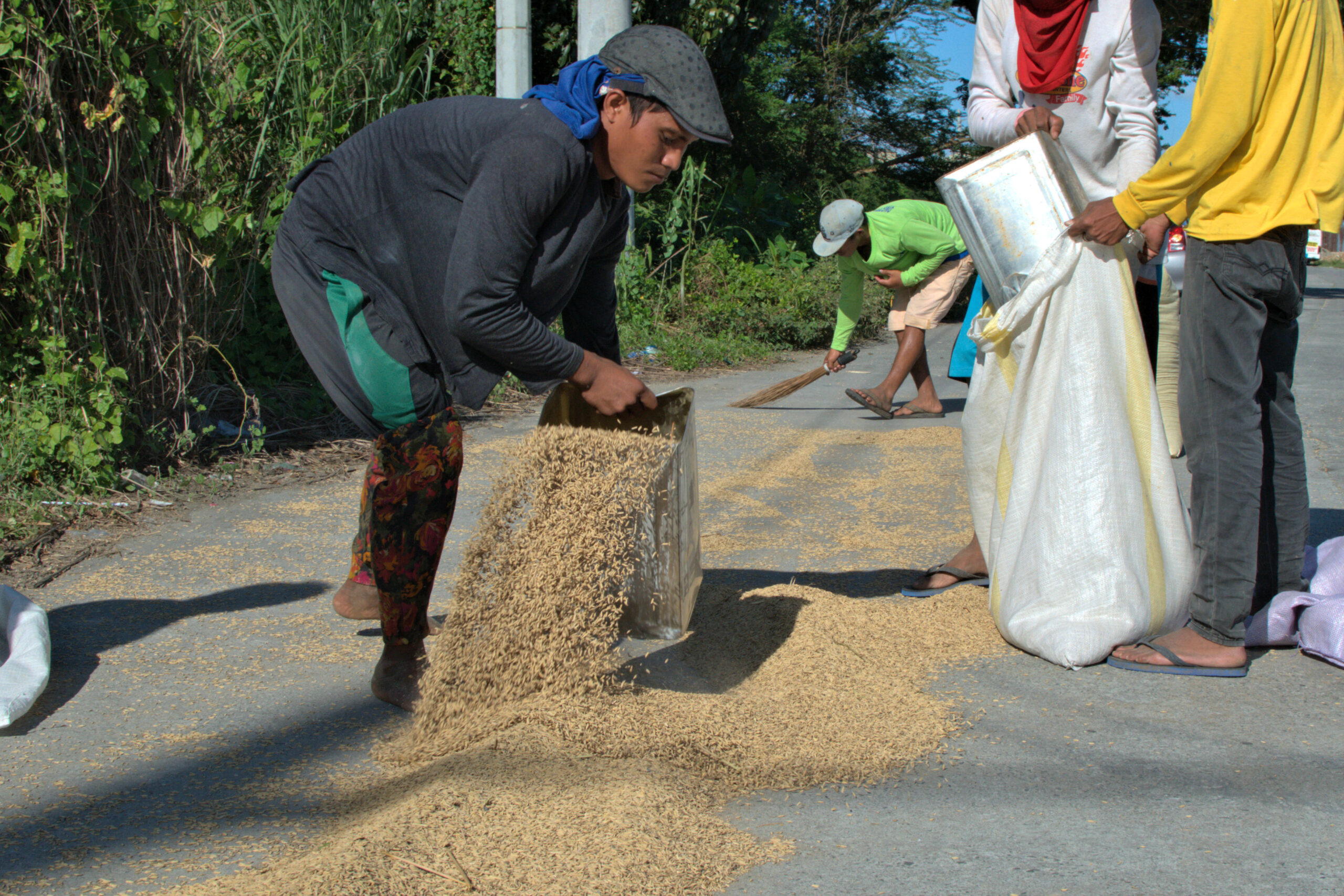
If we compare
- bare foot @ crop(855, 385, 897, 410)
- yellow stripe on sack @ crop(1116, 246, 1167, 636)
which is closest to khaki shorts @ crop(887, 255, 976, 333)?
bare foot @ crop(855, 385, 897, 410)

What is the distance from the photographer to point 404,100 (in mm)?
7375

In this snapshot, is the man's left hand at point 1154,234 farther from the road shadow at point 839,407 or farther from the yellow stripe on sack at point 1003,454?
the road shadow at point 839,407

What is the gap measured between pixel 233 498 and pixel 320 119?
2.35 meters

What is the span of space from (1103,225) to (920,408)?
4215 mm

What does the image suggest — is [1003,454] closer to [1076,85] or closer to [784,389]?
[1076,85]

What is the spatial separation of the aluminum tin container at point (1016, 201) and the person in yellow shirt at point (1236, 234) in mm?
91

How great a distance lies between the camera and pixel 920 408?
680 centimetres

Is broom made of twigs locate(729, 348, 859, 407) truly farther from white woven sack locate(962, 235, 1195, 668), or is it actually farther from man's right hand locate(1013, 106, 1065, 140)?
white woven sack locate(962, 235, 1195, 668)

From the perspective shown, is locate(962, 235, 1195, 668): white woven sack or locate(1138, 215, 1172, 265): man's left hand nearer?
locate(962, 235, 1195, 668): white woven sack

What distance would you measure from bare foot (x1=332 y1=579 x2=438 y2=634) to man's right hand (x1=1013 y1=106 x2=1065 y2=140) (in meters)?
2.13

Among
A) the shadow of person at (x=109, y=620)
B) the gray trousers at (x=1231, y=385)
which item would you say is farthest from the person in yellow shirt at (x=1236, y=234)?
the shadow of person at (x=109, y=620)

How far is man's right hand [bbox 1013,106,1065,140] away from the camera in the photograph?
9.66 ft

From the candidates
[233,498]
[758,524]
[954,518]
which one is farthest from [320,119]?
[954,518]

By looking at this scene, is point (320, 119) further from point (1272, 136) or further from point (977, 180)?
point (1272, 136)
